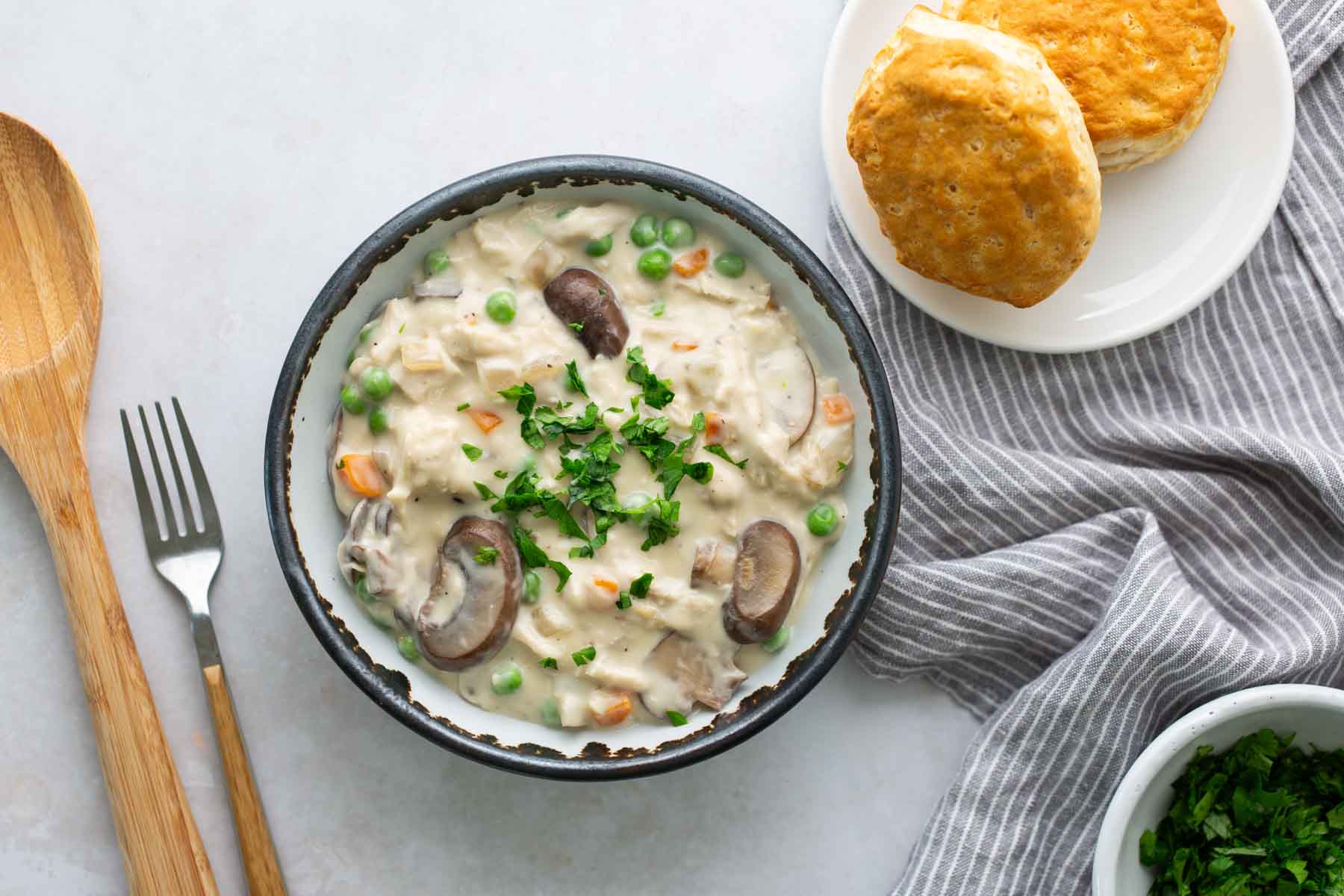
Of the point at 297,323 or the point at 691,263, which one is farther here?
the point at 297,323

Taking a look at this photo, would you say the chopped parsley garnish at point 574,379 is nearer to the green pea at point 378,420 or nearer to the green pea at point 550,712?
the green pea at point 378,420

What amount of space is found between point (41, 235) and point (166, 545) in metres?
1.09

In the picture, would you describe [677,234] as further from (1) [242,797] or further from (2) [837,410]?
(1) [242,797]

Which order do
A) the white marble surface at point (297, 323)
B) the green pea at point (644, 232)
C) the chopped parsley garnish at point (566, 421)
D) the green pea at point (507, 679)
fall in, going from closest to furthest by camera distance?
the chopped parsley garnish at point (566, 421), the green pea at point (507, 679), the green pea at point (644, 232), the white marble surface at point (297, 323)

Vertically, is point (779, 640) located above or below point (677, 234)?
below

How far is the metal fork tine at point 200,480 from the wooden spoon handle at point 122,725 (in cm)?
36

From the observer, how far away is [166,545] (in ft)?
12.5

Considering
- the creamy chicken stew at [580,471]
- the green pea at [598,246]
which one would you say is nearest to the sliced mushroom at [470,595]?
the creamy chicken stew at [580,471]

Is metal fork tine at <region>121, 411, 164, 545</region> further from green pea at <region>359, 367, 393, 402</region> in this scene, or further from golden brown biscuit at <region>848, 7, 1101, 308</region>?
golden brown biscuit at <region>848, 7, 1101, 308</region>

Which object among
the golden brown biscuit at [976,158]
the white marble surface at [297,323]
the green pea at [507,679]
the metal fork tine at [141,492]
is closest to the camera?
the golden brown biscuit at [976,158]

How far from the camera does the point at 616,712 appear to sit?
3393 mm

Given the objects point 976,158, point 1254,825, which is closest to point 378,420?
point 976,158

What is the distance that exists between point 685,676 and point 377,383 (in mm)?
1235

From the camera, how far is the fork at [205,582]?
12.3ft
